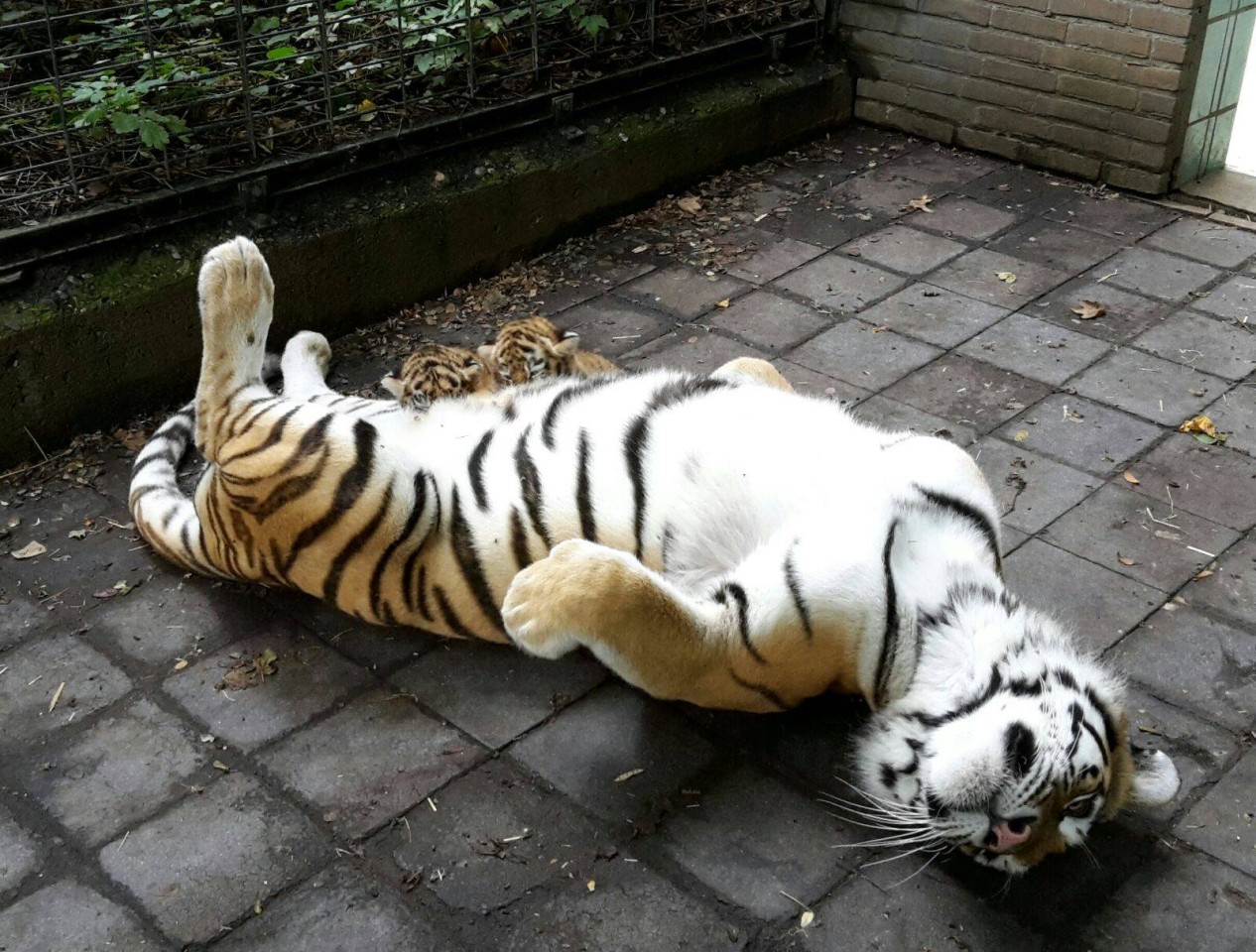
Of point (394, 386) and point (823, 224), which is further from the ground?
point (394, 386)

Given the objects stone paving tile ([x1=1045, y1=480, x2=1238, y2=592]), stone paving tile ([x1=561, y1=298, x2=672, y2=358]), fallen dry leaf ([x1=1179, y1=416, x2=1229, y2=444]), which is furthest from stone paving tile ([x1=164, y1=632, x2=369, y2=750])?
fallen dry leaf ([x1=1179, y1=416, x2=1229, y2=444])

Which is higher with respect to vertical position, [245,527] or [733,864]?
[245,527]

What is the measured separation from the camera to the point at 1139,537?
349cm

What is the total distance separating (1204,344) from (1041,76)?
68.9 inches

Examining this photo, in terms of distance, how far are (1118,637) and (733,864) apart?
3.77 feet

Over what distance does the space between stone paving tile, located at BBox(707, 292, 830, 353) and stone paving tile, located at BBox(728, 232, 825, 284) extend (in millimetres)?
159

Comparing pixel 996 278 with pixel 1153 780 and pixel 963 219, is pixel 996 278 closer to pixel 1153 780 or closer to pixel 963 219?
pixel 963 219

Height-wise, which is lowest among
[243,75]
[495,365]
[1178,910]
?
[1178,910]

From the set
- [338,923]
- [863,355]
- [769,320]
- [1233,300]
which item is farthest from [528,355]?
[1233,300]

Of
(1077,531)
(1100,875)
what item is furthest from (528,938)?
(1077,531)

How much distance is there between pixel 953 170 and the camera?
5.72 metres

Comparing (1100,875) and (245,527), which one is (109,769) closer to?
(245,527)

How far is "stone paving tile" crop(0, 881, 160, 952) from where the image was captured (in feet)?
8.07

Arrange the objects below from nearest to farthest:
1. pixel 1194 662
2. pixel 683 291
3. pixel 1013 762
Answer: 1. pixel 1013 762
2. pixel 1194 662
3. pixel 683 291
